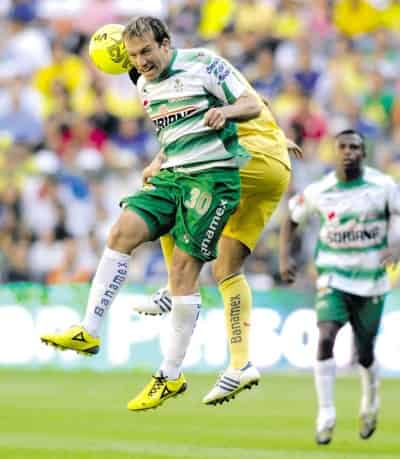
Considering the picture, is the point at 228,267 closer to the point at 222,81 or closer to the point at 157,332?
the point at 222,81

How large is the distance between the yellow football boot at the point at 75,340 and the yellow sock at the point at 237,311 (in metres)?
1.30

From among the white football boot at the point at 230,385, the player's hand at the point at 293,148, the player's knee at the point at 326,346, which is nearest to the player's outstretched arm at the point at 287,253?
the player's knee at the point at 326,346

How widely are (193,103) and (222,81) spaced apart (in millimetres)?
248

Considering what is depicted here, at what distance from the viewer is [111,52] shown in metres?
10.3

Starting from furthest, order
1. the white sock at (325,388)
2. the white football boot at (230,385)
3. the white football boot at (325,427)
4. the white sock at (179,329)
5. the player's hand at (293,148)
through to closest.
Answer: the white sock at (325,388) < the white football boot at (325,427) < the player's hand at (293,148) < the white football boot at (230,385) < the white sock at (179,329)

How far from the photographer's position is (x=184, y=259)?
9.89 m

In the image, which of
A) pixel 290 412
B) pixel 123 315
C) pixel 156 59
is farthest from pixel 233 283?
pixel 123 315

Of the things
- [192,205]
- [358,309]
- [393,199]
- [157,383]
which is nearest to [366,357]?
[358,309]

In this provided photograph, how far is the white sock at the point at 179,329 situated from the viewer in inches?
393

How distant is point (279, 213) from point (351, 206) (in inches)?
246

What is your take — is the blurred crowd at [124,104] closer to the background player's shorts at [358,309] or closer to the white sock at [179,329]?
the background player's shorts at [358,309]

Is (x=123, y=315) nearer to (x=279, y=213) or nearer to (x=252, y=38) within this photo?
(x=279, y=213)

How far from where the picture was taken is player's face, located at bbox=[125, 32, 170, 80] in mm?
9547

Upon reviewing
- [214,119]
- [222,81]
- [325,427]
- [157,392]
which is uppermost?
[222,81]
